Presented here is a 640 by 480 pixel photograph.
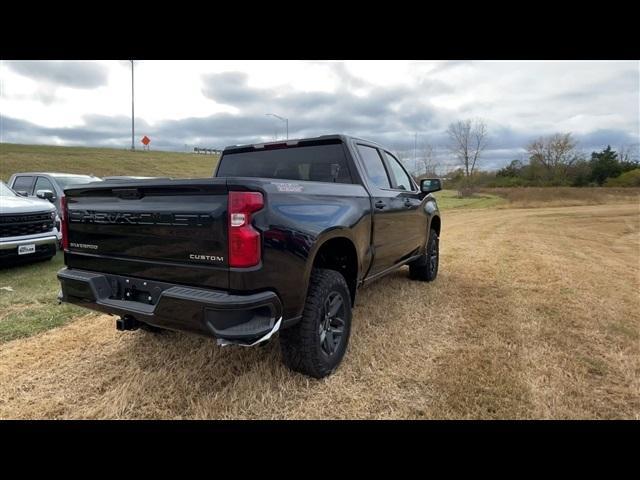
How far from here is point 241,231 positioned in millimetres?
2340

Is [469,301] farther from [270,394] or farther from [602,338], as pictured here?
[270,394]

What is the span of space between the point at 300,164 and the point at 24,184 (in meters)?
8.81

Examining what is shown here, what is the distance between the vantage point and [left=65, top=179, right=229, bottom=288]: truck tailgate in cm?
240

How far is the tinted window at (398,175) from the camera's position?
15.8 ft

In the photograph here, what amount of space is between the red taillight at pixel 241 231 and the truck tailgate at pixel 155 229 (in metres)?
0.05

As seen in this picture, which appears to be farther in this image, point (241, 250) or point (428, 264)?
point (428, 264)

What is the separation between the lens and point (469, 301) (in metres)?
5.07

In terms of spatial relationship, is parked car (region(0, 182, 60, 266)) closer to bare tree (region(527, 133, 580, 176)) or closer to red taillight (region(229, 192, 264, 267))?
red taillight (region(229, 192, 264, 267))

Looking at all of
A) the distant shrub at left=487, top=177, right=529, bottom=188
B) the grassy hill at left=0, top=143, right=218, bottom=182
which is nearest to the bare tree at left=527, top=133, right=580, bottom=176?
the distant shrub at left=487, top=177, right=529, bottom=188

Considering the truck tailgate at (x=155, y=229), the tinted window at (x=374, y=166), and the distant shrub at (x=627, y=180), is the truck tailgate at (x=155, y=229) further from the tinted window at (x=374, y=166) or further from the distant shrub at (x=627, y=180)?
the distant shrub at (x=627, y=180)

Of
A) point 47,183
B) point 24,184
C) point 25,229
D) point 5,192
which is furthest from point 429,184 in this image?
point 24,184

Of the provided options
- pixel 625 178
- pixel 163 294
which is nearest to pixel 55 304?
pixel 163 294

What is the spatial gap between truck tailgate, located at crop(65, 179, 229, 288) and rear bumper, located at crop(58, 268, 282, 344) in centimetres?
8

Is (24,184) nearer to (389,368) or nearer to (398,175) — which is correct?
(398,175)
